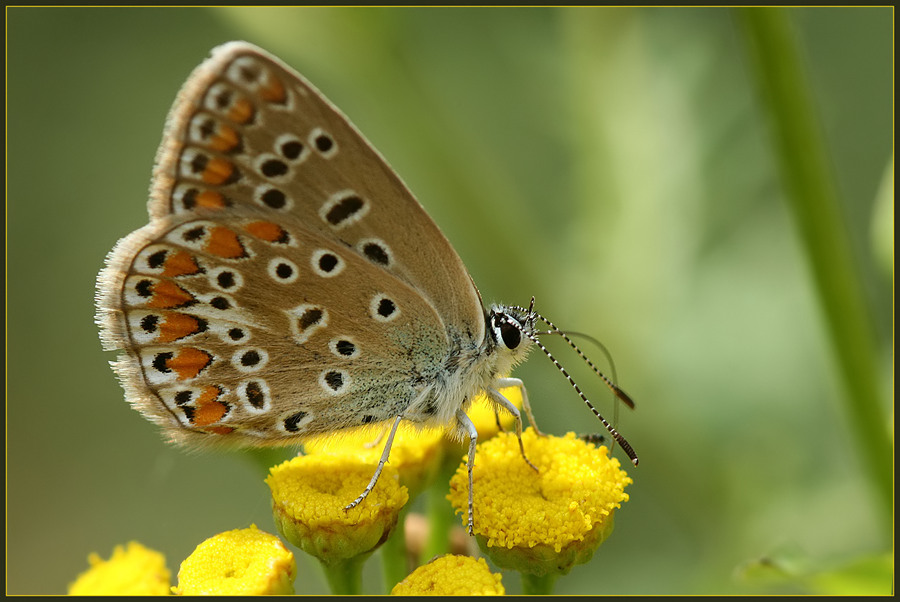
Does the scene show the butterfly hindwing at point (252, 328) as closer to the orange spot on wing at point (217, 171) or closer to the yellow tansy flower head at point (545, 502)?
the orange spot on wing at point (217, 171)

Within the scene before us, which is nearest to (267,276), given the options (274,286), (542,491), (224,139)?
(274,286)

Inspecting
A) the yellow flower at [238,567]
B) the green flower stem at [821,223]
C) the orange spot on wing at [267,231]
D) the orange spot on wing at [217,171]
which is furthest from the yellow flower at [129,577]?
the green flower stem at [821,223]

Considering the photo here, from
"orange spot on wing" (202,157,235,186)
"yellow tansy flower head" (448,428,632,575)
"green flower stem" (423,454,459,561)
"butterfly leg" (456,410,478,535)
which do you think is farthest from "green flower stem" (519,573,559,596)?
"orange spot on wing" (202,157,235,186)

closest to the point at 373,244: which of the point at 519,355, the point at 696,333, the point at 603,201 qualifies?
the point at 519,355

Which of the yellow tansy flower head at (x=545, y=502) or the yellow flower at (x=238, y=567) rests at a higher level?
the yellow tansy flower head at (x=545, y=502)

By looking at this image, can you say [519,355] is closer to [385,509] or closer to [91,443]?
[385,509]

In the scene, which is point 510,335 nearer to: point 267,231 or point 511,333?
point 511,333
